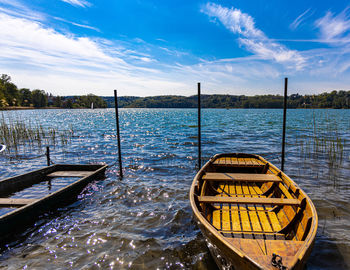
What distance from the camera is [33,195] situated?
8.83 m

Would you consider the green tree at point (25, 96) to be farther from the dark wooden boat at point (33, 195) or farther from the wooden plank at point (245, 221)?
the wooden plank at point (245, 221)

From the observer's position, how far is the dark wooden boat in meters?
6.00

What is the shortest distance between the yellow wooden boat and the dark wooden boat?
5268 millimetres

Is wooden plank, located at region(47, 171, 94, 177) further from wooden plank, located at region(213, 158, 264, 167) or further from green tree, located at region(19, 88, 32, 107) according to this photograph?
green tree, located at region(19, 88, 32, 107)

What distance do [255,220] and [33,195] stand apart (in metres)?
9.12

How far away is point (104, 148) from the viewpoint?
792 inches

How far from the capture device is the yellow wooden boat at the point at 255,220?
3.32m

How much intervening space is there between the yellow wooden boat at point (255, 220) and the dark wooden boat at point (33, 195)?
5268mm

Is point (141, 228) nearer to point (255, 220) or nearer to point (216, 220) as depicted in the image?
point (216, 220)

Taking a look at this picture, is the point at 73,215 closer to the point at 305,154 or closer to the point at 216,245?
the point at 216,245

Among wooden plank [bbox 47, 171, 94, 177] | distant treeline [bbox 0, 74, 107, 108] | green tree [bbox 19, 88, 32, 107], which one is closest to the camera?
wooden plank [bbox 47, 171, 94, 177]

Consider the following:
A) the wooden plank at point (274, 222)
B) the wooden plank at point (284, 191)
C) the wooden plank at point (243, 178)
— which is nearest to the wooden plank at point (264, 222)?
the wooden plank at point (274, 222)

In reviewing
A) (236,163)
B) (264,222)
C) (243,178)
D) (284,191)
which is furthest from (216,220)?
(236,163)

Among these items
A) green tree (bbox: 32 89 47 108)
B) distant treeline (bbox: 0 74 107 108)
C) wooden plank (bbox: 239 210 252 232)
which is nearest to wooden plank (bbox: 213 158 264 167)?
wooden plank (bbox: 239 210 252 232)
